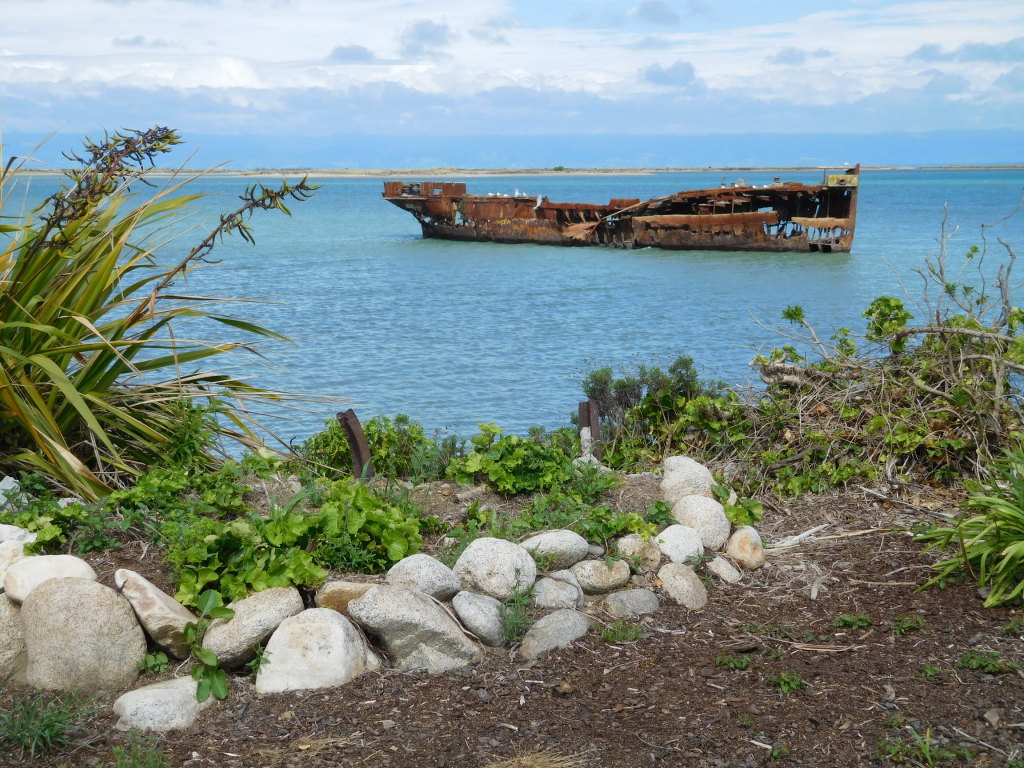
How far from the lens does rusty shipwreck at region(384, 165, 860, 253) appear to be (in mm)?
35469

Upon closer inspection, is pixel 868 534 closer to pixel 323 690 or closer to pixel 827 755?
pixel 827 755

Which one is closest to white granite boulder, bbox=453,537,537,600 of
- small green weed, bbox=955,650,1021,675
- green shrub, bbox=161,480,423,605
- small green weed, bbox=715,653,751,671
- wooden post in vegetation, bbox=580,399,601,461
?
green shrub, bbox=161,480,423,605

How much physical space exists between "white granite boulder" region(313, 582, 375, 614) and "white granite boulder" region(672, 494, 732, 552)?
1.78 meters

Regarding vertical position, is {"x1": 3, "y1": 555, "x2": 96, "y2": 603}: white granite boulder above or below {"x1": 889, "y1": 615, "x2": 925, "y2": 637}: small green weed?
above

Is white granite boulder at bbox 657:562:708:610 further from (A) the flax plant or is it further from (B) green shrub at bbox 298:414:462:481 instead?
(A) the flax plant

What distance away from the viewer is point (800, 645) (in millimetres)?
3867

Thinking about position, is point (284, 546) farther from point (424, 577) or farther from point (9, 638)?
point (9, 638)

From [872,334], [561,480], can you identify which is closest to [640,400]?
[872,334]

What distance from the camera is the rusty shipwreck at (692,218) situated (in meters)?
35.5

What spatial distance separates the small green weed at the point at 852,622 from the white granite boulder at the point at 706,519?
867mm

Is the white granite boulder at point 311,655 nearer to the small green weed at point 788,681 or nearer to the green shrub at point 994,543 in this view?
the small green weed at point 788,681

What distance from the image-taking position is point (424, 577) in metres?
4.01

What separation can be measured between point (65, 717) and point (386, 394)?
30.7ft

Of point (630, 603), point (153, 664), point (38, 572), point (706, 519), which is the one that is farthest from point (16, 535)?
point (706, 519)
